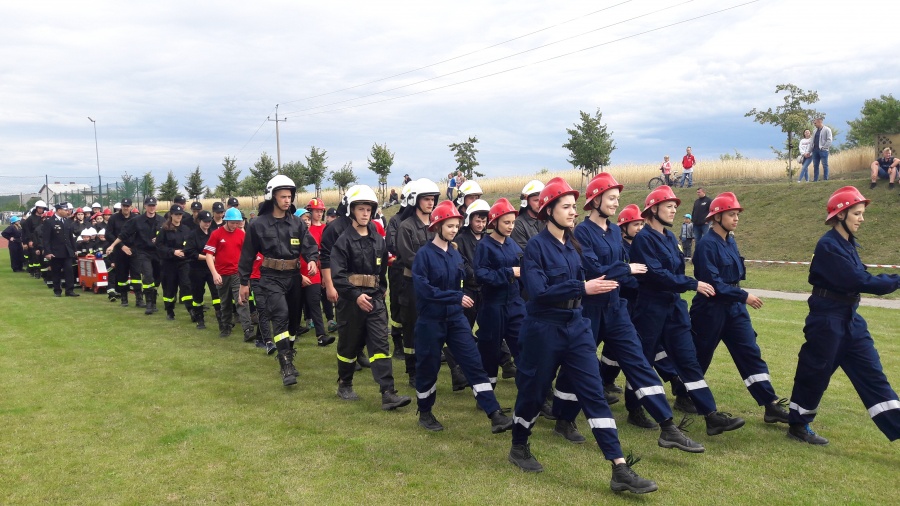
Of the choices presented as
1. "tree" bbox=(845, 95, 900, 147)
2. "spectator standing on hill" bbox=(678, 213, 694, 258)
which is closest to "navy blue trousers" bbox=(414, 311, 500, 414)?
"spectator standing on hill" bbox=(678, 213, 694, 258)

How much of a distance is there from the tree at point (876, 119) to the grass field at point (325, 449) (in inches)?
1932

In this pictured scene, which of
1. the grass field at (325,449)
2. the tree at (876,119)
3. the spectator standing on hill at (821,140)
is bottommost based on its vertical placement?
the grass field at (325,449)

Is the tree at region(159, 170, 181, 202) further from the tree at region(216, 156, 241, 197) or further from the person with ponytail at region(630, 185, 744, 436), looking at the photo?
the person with ponytail at region(630, 185, 744, 436)

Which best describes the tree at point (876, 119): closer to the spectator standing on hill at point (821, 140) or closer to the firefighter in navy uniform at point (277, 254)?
the spectator standing on hill at point (821, 140)

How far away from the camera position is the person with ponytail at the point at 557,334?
4.59 meters

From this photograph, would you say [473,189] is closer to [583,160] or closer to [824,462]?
[824,462]

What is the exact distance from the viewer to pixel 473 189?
8.77 meters

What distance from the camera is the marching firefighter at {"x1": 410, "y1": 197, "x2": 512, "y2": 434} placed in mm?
5715

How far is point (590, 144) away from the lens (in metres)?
30.7

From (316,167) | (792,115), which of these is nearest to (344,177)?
(316,167)

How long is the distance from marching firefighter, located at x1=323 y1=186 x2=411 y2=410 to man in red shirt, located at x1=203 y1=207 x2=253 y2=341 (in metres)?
3.87

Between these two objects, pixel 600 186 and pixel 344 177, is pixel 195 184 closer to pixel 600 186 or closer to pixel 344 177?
pixel 344 177

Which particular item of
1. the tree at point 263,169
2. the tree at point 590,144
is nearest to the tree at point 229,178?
the tree at point 263,169

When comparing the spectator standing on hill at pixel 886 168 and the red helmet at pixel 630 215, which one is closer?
the red helmet at pixel 630 215
